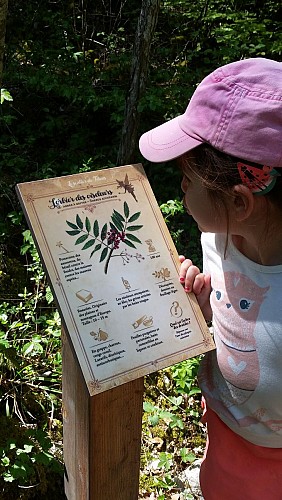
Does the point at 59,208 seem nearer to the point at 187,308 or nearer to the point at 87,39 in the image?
the point at 187,308

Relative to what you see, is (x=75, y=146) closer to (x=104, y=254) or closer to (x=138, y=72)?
(x=138, y=72)

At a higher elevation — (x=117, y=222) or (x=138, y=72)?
A: (x=117, y=222)

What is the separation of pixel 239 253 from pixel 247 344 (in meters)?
0.25

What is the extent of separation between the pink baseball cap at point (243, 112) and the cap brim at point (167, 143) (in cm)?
1

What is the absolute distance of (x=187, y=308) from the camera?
55.7 inches

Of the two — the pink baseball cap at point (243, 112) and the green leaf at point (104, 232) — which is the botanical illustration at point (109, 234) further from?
the pink baseball cap at point (243, 112)

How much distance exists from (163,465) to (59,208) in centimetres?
160

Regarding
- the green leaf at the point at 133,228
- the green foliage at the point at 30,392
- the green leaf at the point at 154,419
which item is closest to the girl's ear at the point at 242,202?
the green leaf at the point at 133,228

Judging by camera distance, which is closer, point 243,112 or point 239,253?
point 243,112

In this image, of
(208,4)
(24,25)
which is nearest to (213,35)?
(208,4)

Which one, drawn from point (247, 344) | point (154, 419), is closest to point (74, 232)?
point (247, 344)

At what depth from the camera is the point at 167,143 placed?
1313mm

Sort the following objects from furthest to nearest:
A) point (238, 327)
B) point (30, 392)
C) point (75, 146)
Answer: point (75, 146) → point (30, 392) → point (238, 327)

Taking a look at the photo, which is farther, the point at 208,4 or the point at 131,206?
the point at 208,4
